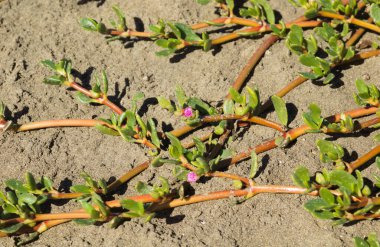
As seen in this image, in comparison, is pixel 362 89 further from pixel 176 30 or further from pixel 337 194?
pixel 176 30

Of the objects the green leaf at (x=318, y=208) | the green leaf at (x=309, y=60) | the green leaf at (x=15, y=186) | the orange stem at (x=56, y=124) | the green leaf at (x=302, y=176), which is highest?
the green leaf at (x=309, y=60)

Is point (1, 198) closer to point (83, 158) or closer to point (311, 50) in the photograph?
point (83, 158)

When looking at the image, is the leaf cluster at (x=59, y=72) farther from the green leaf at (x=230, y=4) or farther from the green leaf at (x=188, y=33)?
the green leaf at (x=230, y=4)

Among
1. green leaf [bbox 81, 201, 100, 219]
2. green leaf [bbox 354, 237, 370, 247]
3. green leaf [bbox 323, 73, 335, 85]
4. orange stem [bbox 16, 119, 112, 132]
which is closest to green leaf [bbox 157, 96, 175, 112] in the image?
orange stem [bbox 16, 119, 112, 132]

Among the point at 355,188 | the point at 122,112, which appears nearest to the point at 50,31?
the point at 122,112

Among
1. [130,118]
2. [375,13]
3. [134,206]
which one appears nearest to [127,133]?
[130,118]

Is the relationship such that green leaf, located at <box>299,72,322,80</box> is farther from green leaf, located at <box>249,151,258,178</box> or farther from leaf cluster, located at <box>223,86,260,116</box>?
green leaf, located at <box>249,151,258,178</box>

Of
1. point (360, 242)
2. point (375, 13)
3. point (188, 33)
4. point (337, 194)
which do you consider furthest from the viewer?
point (188, 33)

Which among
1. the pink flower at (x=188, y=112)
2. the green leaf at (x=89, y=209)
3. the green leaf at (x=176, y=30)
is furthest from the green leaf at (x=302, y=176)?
the green leaf at (x=176, y=30)
